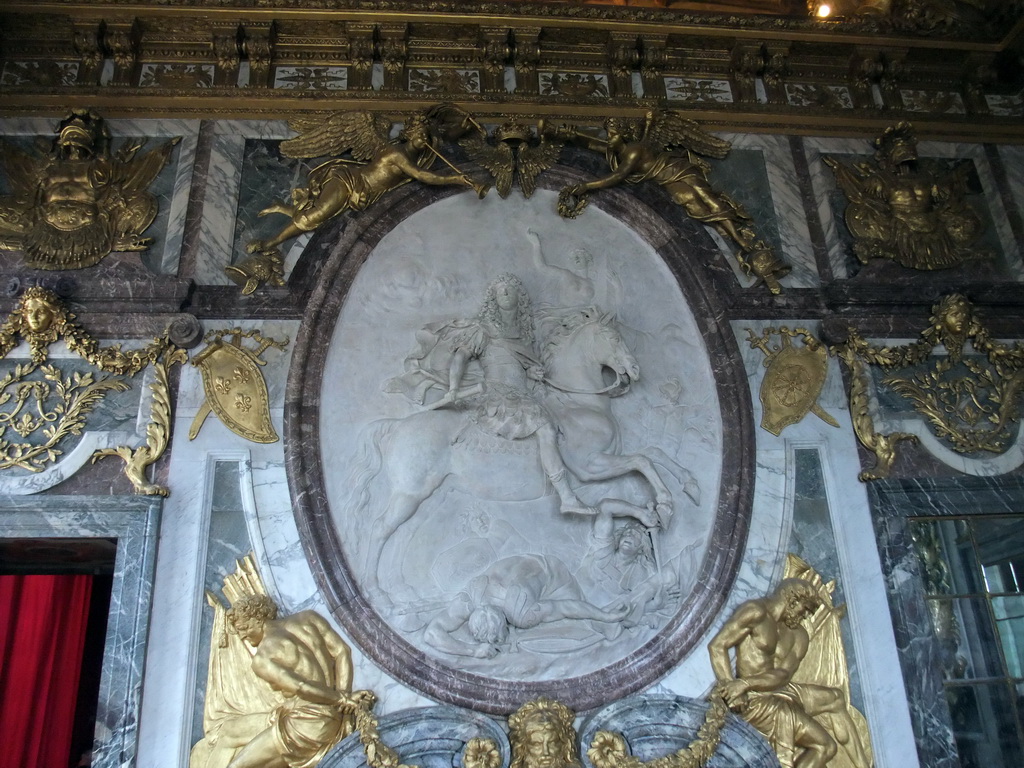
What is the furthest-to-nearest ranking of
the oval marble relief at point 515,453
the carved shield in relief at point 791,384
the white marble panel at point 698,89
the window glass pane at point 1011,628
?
1. the white marble panel at point 698,89
2. the carved shield in relief at point 791,384
3. the window glass pane at point 1011,628
4. the oval marble relief at point 515,453

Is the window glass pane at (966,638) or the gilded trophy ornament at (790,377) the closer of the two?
the window glass pane at (966,638)

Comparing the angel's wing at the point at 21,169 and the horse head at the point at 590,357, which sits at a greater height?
the angel's wing at the point at 21,169

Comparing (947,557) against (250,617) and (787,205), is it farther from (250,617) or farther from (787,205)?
(250,617)

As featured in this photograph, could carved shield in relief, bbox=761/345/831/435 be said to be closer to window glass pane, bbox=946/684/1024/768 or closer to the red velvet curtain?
window glass pane, bbox=946/684/1024/768

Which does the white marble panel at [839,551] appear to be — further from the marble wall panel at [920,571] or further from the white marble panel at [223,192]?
the white marble panel at [223,192]

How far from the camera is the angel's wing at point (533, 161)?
691 cm

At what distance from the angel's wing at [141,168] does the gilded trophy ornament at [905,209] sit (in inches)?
221

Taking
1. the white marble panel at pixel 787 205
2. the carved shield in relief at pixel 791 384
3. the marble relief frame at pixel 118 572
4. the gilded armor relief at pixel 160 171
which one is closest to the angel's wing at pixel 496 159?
the white marble panel at pixel 787 205

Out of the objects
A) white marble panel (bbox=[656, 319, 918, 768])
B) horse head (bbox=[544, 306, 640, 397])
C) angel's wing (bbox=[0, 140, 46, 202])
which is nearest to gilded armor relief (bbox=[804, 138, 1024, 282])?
white marble panel (bbox=[656, 319, 918, 768])

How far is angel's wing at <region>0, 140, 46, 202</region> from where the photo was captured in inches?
258

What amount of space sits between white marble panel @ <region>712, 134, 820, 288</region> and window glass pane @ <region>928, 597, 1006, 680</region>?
2655mm

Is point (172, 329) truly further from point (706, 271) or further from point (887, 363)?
point (887, 363)

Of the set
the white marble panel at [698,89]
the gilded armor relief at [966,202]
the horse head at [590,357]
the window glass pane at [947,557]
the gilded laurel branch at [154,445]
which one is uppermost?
the white marble panel at [698,89]

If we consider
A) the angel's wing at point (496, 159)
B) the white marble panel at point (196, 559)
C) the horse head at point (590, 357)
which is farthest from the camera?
the angel's wing at point (496, 159)
